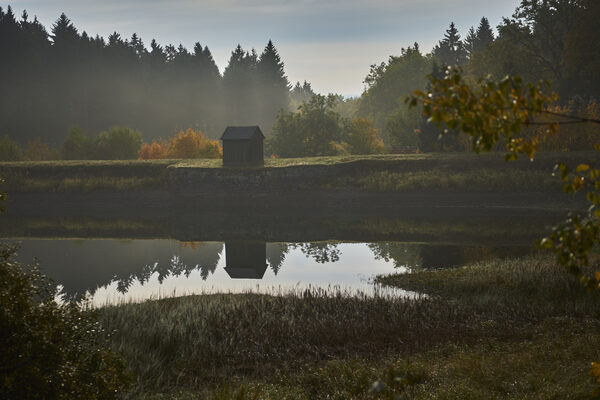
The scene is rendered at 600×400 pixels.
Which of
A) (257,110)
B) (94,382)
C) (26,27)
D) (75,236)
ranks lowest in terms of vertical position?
(75,236)

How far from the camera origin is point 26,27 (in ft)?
332

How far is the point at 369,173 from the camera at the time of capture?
5181 cm

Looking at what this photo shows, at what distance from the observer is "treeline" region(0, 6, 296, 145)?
94.4 meters

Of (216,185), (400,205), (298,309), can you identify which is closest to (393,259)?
(298,309)

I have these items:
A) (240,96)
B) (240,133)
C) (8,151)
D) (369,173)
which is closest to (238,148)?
(240,133)

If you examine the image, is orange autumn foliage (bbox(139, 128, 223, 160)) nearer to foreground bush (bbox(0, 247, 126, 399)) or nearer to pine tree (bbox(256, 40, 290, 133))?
pine tree (bbox(256, 40, 290, 133))

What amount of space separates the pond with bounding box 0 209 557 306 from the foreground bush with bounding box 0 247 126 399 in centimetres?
1175

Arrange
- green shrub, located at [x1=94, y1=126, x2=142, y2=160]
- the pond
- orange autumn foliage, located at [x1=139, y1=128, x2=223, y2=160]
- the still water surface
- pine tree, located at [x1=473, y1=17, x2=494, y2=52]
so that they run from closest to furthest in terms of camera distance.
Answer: the still water surface
the pond
orange autumn foliage, located at [x1=139, y1=128, x2=223, y2=160]
green shrub, located at [x1=94, y1=126, x2=142, y2=160]
pine tree, located at [x1=473, y1=17, x2=494, y2=52]

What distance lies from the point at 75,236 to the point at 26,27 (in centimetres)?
8080

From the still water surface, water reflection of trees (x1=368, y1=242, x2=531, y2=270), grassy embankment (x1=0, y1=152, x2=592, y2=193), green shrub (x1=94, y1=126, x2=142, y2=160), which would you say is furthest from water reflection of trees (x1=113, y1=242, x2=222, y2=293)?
green shrub (x1=94, y1=126, x2=142, y2=160)

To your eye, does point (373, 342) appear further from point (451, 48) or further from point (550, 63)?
point (451, 48)

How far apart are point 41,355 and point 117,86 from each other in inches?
4369

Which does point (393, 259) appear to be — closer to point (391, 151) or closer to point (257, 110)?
point (391, 151)

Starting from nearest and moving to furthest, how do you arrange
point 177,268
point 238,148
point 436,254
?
point 177,268
point 436,254
point 238,148
